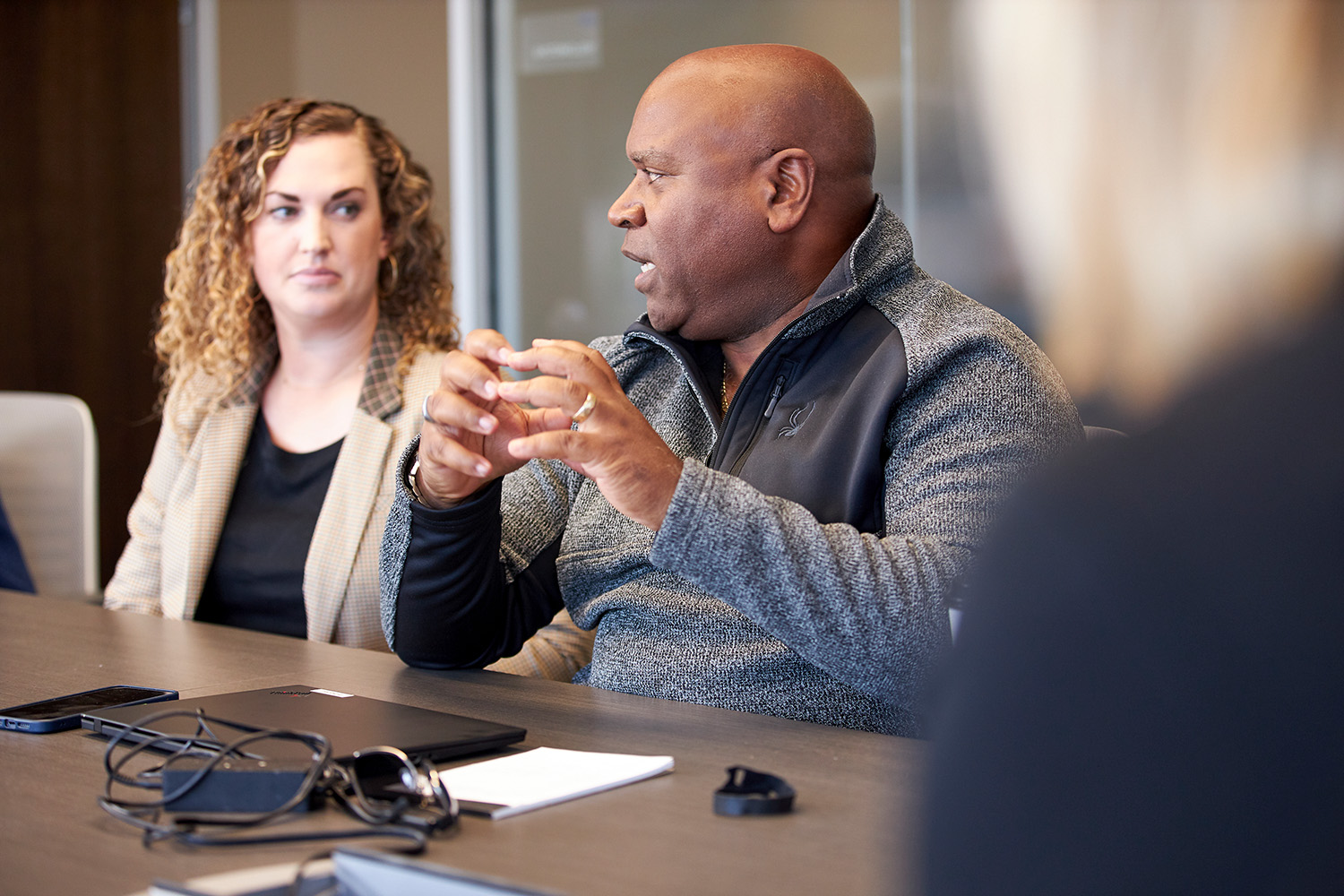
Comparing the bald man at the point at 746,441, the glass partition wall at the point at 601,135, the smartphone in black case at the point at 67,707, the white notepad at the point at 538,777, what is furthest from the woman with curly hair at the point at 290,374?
the glass partition wall at the point at 601,135

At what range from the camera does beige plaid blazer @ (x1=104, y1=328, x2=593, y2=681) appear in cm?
205

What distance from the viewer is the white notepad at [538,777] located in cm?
91

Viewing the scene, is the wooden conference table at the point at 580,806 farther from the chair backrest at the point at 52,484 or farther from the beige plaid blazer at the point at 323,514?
the chair backrest at the point at 52,484

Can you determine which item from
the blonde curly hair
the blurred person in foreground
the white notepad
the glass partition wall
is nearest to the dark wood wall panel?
the glass partition wall

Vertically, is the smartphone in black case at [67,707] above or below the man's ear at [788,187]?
below

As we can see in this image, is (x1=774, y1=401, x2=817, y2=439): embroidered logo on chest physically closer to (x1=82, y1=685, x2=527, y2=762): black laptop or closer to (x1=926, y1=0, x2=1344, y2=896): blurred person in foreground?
(x1=82, y1=685, x2=527, y2=762): black laptop

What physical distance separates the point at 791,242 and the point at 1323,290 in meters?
1.20

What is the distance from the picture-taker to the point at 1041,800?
1.29 ft

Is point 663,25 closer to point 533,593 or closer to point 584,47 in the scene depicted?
point 584,47

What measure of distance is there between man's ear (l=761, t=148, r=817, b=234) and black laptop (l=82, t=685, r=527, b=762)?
708 millimetres

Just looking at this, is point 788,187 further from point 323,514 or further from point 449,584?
point 323,514

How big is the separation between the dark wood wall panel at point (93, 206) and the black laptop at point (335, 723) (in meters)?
3.23

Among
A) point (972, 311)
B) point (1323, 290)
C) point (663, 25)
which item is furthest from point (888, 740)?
point (663, 25)

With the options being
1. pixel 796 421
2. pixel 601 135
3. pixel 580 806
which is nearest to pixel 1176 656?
pixel 580 806
